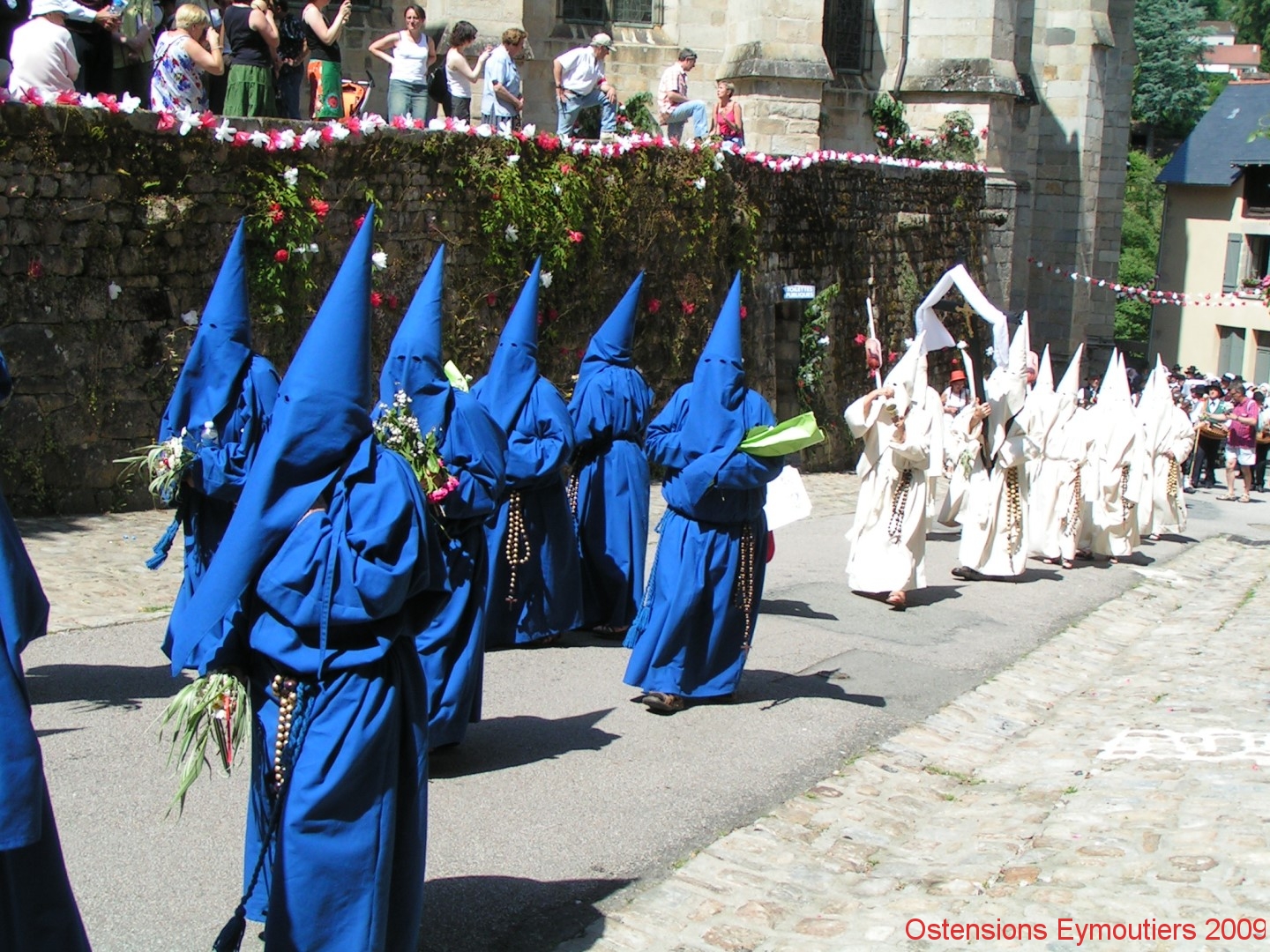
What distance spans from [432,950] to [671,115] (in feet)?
46.9

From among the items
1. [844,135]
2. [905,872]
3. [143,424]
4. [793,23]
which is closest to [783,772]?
[905,872]

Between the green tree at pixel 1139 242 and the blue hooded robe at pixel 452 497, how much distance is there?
4719 centimetres

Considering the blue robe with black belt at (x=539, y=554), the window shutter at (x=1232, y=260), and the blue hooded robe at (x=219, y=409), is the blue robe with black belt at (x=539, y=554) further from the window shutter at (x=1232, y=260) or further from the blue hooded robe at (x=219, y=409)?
the window shutter at (x=1232, y=260)

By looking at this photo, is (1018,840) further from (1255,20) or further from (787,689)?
(1255,20)

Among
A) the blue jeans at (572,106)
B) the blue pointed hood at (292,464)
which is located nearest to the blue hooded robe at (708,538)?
the blue pointed hood at (292,464)

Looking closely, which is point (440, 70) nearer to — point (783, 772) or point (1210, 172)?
point (783, 772)

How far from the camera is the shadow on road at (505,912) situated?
4.82 m

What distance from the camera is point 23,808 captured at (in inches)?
131

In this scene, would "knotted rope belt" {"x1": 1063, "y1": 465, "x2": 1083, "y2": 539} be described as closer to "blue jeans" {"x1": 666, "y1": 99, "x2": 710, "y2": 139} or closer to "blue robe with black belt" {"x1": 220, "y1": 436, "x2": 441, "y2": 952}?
"blue jeans" {"x1": 666, "y1": 99, "x2": 710, "y2": 139}

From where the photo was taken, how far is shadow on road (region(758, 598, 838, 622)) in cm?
1012

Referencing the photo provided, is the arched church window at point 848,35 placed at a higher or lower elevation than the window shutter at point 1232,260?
higher

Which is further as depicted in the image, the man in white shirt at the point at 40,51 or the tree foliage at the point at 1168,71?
the tree foliage at the point at 1168,71

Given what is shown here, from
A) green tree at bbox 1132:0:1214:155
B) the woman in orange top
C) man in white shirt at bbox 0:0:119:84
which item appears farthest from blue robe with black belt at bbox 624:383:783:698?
green tree at bbox 1132:0:1214:155

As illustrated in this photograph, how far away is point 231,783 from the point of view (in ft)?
19.9
